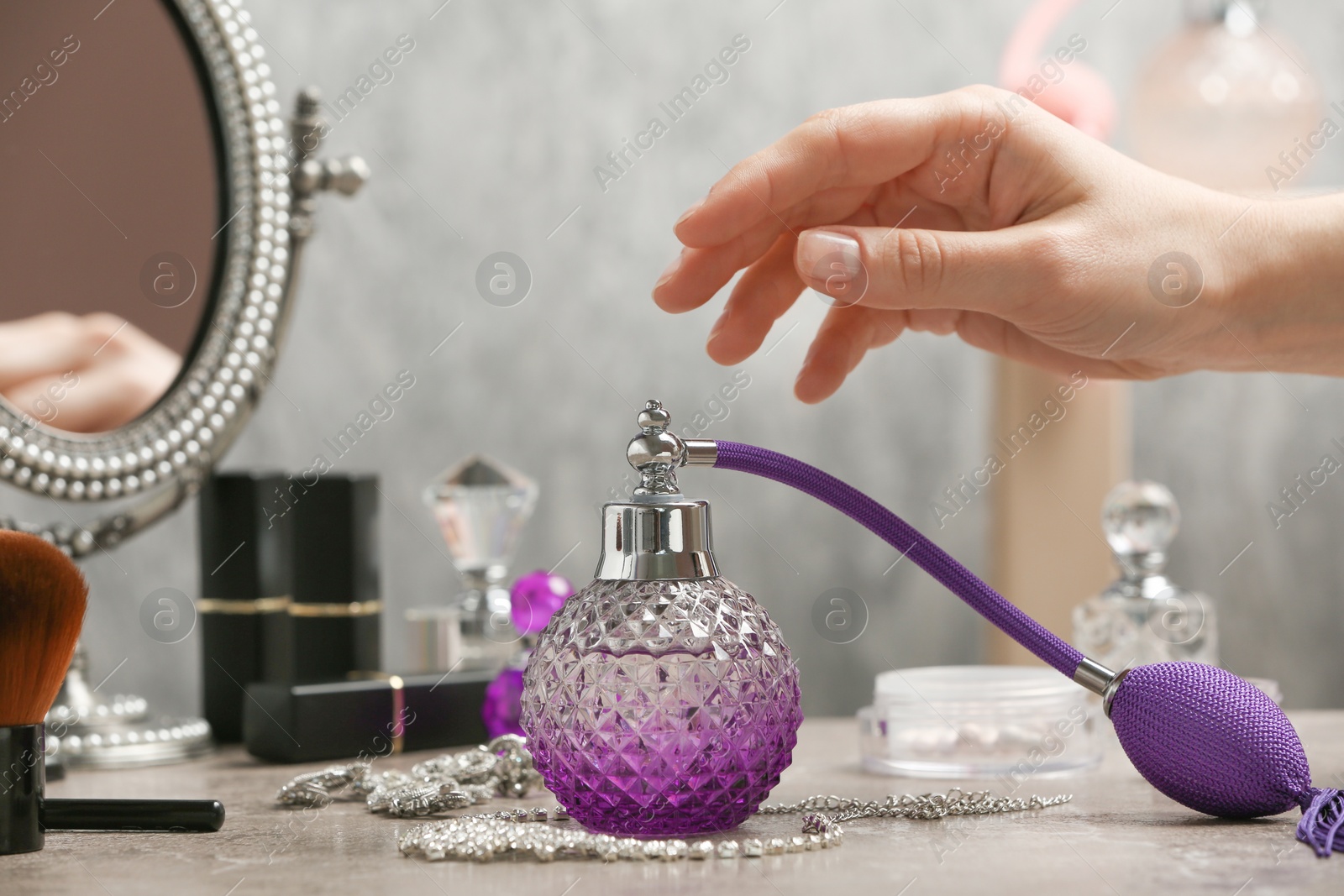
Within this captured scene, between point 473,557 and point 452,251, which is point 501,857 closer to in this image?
point 473,557

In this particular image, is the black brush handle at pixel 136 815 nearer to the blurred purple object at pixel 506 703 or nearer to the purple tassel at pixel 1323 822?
the blurred purple object at pixel 506 703

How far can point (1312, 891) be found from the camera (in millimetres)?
441

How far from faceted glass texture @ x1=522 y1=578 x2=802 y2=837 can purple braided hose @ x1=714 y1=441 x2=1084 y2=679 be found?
0.08m

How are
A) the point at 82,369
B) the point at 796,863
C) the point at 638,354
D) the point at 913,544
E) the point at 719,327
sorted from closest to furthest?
the point at 796,863, the point at 913,544, the point at 719,327, the point at 82,369, the point at 638,354

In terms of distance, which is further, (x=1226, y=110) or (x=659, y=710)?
(x=1226, y=110)

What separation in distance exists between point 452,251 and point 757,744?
0.92m

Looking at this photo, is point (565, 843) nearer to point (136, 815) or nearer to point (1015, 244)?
point (136, 815)

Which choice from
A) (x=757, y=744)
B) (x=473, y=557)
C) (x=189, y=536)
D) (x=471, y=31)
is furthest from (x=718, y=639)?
(x=471, y=31)

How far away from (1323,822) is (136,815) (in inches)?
20.6

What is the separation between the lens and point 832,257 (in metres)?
0.62

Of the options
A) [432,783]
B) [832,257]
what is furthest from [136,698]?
[832,257]

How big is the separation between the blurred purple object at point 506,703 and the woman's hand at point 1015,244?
0.25 m

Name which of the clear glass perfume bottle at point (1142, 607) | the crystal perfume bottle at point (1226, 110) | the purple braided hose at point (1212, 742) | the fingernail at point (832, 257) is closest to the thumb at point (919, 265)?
the fingernail at point (832, 257)

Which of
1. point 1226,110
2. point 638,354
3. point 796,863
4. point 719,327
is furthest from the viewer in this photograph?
point 638,354
